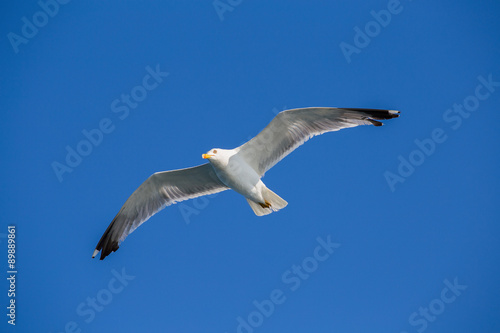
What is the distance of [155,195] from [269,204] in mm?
2400

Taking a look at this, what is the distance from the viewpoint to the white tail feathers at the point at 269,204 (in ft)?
32.6

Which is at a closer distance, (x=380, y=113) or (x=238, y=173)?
(x=380, y=113)

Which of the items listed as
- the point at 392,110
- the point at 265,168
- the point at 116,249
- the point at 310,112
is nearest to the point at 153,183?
the point at 116,249

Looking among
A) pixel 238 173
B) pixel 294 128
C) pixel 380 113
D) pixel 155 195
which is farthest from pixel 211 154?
pixel 380 113

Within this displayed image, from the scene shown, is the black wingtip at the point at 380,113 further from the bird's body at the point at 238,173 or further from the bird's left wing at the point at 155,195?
the bird's left wing at the point at 155,195

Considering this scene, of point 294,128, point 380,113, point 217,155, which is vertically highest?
point 217,155

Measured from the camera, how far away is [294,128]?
9688 millimetres

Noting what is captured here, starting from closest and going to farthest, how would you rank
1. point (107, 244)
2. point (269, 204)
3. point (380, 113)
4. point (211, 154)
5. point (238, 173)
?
point (380, 113) → point (211, 154) → point (238, 173) → point (269, 204) → point (107, 244)

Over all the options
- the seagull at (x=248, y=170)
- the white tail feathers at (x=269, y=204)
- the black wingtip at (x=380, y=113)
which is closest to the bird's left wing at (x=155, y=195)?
the seagull at (x=248, y=170)

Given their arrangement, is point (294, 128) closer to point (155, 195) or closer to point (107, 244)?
point (155, 195)

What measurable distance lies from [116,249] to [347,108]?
532 centimetres

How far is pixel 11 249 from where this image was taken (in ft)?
37.9

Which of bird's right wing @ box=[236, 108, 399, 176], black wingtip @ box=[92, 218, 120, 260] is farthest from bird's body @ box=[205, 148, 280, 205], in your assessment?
black wingtip @ box=[92, 218, 120, 260]

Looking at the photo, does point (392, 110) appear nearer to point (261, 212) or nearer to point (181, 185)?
point (261, 212)
